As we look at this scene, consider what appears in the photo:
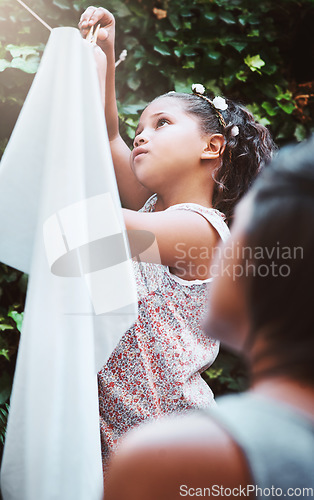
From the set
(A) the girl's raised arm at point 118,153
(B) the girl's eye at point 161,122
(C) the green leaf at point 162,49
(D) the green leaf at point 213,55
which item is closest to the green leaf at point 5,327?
(A) the girl's raised arm at point 118,153

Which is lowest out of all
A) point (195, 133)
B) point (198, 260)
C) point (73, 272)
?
point (73, 272)

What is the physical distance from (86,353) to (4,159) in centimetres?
44

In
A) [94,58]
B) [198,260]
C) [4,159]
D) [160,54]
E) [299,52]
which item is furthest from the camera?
[299,52]

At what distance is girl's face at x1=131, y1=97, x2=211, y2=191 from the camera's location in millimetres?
1543

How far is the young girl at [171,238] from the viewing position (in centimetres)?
140

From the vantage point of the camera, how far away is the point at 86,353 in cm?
111

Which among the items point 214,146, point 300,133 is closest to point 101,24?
point 214,146

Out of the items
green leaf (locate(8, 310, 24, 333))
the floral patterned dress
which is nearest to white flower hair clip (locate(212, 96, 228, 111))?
the floral patterned dress

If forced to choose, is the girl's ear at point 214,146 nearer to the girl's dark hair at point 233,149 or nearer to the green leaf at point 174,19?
the girl's dark hair at point 233,149

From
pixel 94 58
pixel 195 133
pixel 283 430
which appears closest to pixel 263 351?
pixel 283 430

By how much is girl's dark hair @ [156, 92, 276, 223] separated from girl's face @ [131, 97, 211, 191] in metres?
0.05

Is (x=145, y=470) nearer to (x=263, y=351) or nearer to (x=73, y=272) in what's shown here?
(x=263, y=351)

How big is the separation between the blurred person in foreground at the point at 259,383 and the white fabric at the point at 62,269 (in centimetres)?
40

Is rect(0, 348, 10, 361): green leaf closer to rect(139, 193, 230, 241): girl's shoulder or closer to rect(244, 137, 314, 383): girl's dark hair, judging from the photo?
rect(139, 193, 230, 241): girl's shoulder
